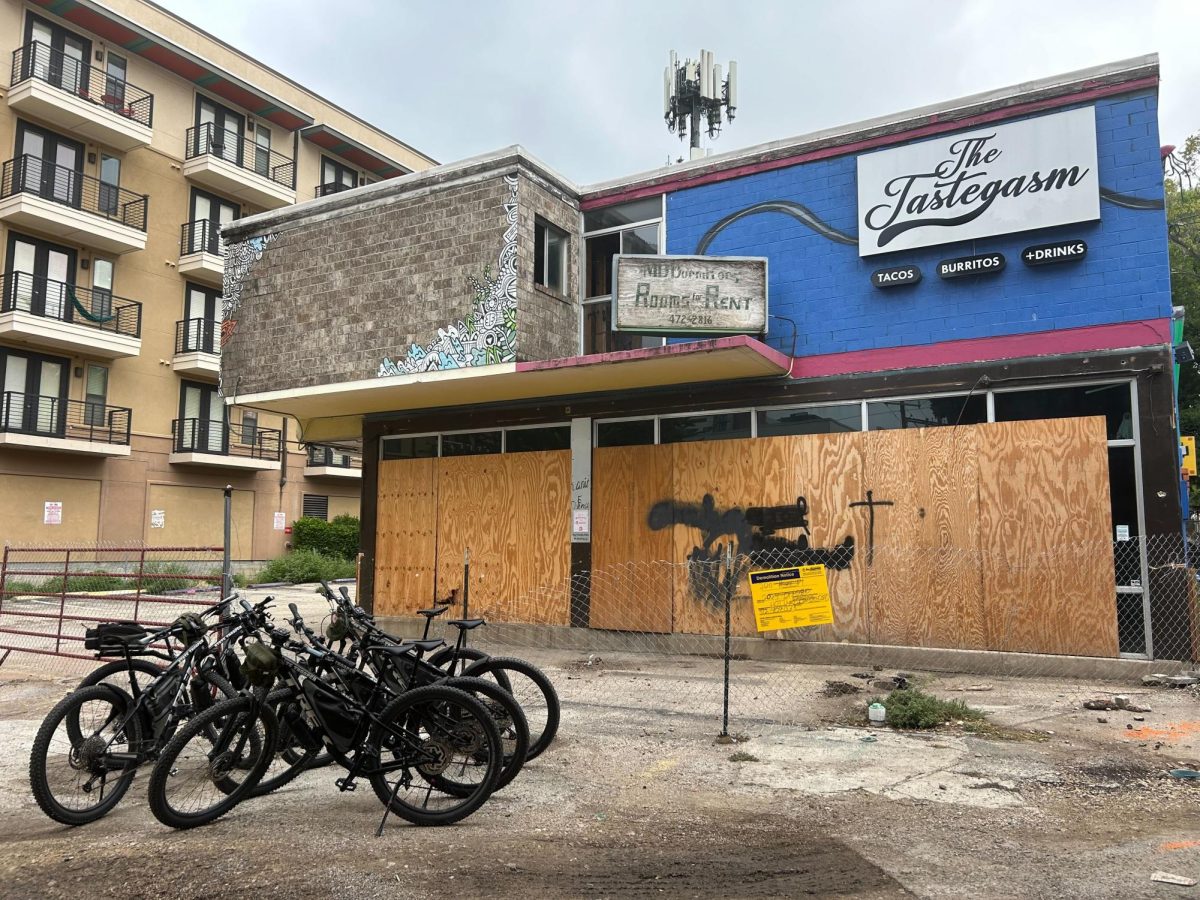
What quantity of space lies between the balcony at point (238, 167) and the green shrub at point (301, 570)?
1398cm

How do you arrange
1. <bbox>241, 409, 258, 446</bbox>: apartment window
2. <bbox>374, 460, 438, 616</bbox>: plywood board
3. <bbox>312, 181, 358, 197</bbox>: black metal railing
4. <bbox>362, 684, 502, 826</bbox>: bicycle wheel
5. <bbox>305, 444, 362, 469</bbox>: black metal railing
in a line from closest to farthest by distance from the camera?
<bbox>362, 684, 502, 826</bbox>: bicycle wheel, <bbox>374, 460, 438, 616</bbox>: plywood board, <bbox>241, 409, 258, 446</bbox>: apartment window, <bbox>312, 181, 358, 197</bbox>: black metal railing, <bbox>305, 444, 362, 469</bbox>: black metal railing

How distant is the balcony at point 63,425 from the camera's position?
2555 centimetres

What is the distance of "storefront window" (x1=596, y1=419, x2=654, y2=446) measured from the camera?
42.9 feet

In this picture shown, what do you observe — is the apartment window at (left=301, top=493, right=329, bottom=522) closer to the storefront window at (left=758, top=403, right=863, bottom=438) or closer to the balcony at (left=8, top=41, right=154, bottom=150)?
the balcony at (left=8, top=41, right=154, bottom=150)

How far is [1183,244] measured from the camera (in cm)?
3206

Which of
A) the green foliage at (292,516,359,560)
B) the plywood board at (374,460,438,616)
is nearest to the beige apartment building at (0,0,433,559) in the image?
the green foliage at (292,516,359,560)

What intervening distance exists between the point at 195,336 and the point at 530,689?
2891 centimetres

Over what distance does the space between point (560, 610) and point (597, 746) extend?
6487 millimetres

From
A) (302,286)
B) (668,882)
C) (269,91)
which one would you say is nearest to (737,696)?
(668,882)

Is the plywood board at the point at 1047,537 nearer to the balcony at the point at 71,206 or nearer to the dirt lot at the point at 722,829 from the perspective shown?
the dirt lot at the point at 722,829

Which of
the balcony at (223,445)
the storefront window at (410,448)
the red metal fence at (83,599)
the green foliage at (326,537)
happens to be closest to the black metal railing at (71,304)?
the balcony at (223,445)

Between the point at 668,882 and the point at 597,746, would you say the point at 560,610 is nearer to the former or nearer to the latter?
the point at 597,746

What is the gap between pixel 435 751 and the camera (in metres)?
5.04

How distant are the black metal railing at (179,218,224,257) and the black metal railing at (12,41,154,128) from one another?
11.4 ft
